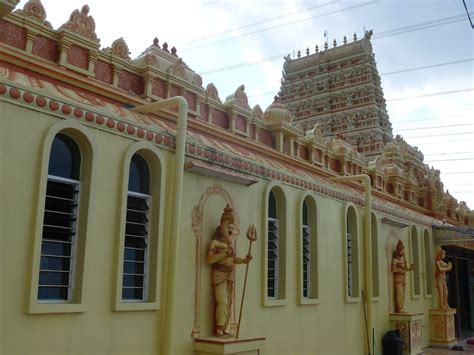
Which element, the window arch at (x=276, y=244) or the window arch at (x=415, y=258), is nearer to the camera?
the window arch at (x=276, y=244)

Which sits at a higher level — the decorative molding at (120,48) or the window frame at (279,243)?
the decorative molding at (120,48)

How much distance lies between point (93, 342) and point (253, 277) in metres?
3.33

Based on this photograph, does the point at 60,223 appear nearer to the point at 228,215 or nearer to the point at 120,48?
the point at 228,215

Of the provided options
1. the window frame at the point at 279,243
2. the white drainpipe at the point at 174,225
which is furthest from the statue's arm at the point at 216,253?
the window frame at the point at 279,243

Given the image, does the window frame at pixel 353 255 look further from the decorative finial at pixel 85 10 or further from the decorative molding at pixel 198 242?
the decorative finial at pixel 85 10

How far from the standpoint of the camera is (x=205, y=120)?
952 centimetres

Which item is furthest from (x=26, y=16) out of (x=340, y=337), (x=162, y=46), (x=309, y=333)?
(x=340, y=337)

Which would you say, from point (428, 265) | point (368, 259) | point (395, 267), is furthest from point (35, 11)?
point (428, 265)

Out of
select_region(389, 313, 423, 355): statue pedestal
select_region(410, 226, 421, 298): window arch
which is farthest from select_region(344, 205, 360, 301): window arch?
select_region(410, 226, 421, 298): window arch

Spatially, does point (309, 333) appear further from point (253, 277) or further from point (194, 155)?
point (194, 155)

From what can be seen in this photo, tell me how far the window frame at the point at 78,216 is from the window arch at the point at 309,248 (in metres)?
5.12

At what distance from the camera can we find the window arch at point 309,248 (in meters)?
10.5

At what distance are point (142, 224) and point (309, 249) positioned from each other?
463cm

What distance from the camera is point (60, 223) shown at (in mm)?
6242
